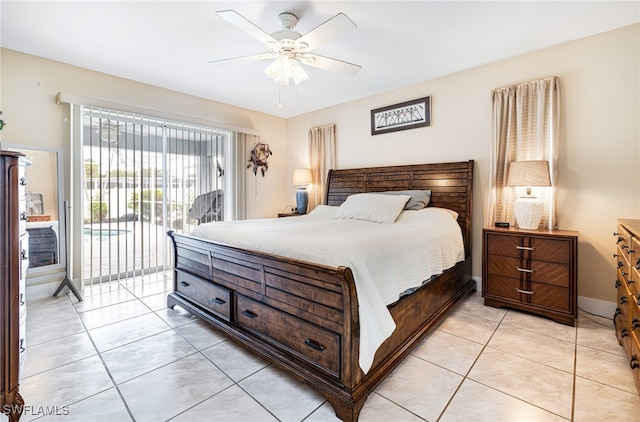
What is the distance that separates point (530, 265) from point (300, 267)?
7.14ft

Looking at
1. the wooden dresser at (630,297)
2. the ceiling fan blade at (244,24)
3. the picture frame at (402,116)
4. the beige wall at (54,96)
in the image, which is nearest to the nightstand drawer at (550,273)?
the wooden dresser at (630,297)

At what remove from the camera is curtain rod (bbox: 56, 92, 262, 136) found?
307cm

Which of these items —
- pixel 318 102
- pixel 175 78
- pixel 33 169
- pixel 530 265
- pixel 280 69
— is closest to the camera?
pixel 280 69

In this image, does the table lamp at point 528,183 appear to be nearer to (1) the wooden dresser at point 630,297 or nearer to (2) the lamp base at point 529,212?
(2) the lamp base at point 529,212

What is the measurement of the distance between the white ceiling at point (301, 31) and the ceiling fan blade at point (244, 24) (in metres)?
0.26

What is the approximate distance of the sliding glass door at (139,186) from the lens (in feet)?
11.0

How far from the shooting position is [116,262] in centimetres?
364

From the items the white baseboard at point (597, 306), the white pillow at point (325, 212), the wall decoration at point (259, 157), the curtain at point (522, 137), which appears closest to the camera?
the white baseboard at point (597, 306)

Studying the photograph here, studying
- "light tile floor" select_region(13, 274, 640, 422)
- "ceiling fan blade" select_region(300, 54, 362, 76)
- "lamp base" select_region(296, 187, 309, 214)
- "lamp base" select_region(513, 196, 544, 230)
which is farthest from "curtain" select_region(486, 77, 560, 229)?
"lamp base" select_region(296, 187, 309, 214)

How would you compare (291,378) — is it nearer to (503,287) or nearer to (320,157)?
(503,287)

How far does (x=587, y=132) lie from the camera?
2609 mm

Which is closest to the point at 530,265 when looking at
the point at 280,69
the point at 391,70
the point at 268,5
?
the point at 391,70

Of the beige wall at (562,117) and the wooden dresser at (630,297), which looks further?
the beige wall at (562,117)

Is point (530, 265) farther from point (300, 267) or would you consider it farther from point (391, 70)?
point (391, 70)
